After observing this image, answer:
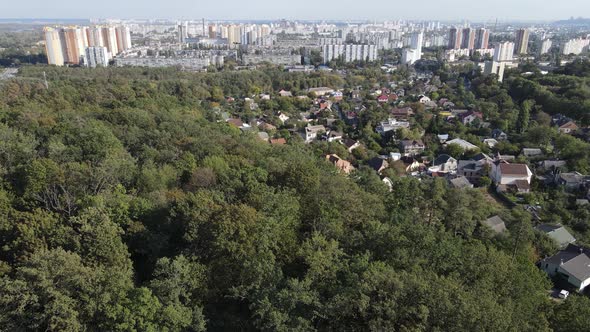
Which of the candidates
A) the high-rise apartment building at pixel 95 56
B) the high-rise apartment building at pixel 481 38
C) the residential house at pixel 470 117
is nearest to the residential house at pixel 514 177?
the residential house at pixel 470 117

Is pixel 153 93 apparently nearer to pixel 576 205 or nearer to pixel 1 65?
pixel 576 205

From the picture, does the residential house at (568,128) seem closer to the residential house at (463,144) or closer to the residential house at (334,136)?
the residential house at (463,144)

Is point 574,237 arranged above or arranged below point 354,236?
below

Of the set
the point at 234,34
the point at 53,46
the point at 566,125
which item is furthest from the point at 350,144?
the point at 234,34

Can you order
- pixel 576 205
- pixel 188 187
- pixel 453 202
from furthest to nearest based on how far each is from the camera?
pixel 576 205
pixel 453 202
pixel 188 187

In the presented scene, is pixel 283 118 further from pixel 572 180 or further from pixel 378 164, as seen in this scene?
pixel 572 180

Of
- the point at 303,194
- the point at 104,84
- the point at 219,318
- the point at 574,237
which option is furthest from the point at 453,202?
the point at 104,84
